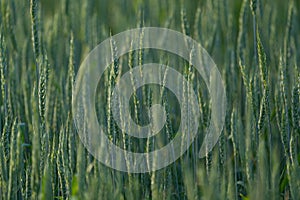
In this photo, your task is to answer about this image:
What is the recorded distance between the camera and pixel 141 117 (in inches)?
67.8

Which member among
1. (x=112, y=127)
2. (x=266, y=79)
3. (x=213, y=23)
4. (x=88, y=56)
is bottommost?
(x=112, y=127)

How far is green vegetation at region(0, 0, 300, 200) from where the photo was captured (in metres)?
1.50

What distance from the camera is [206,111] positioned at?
6.73 ft

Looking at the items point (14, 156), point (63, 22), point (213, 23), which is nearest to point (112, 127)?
point (14, 156)

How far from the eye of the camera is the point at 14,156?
4.95 feet

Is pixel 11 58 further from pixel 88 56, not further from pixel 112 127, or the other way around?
pixel 112 127

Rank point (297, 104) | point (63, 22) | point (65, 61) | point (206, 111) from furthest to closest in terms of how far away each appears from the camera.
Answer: point (63, 22), point (65, 61), point (206, 111), point (297, 104)

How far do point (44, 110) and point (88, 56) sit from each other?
0.57 m

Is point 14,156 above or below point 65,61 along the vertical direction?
below

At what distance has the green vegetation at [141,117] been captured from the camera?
59.2 inches

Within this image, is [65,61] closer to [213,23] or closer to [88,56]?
[88,56]

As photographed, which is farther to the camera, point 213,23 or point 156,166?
point 213,23

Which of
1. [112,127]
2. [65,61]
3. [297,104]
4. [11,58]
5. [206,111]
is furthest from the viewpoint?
[65,61]

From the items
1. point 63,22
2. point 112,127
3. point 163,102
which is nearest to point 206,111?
point 163,102
